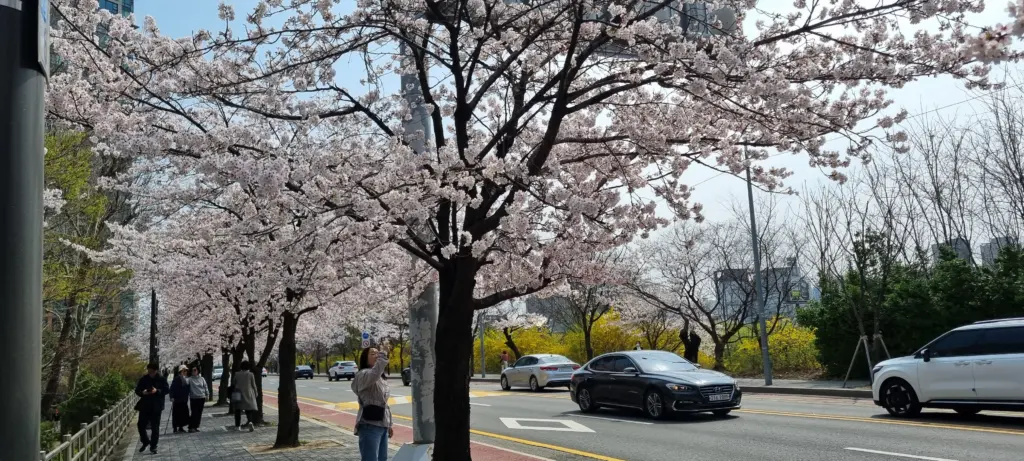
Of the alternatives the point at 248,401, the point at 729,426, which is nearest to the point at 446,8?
the point at 729,426

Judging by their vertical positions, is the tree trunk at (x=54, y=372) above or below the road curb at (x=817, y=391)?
above

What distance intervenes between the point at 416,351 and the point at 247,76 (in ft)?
11.6

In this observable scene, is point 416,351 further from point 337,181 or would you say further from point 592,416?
point 592,416

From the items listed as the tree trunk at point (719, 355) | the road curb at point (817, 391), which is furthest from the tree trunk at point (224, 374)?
the tree trunk at point (719, 355)

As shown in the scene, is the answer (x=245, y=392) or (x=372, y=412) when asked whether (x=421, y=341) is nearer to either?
(x=372, y=412)

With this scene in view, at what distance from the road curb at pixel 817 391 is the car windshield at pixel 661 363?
5.51 m

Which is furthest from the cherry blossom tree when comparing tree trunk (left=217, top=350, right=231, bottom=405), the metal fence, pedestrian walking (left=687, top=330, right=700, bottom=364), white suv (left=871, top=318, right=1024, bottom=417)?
pedestrian walking (left=687, top=330, right=700, bottom=364)

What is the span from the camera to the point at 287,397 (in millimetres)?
13711

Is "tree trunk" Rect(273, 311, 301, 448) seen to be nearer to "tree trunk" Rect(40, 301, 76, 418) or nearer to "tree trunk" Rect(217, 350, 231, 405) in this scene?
"tree trunk" Rect(40, 301, 76, 418)

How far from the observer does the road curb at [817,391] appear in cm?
1891

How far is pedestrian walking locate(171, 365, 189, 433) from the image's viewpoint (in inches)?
725

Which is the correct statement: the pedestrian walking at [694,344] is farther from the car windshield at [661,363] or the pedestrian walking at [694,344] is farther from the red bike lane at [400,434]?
the car windshield at [661,363]

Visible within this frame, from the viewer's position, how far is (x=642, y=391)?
15.3 m

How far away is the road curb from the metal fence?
16.2 meters
